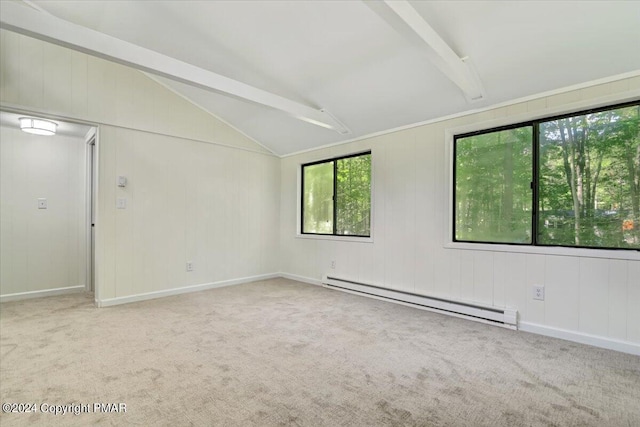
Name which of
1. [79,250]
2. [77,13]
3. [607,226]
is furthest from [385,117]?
[79,250]

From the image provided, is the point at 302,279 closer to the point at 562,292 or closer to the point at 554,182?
the point at 562,292

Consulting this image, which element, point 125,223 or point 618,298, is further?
point 125,223

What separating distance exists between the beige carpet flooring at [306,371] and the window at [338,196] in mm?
1537

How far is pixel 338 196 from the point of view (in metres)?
4.65

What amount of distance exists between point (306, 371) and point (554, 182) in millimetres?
2692

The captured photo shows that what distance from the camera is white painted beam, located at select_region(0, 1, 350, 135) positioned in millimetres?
1958

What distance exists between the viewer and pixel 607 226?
2.52 metres

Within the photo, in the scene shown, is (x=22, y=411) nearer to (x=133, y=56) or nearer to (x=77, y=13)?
(x=133, y=56)

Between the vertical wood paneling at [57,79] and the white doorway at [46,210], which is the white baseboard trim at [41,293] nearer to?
the white doorway at [46,210]

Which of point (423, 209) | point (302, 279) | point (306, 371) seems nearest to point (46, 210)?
point (302, 279)

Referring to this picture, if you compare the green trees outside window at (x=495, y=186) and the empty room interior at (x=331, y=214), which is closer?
the empty room interior at (x=331, y=214)

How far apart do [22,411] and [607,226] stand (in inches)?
165

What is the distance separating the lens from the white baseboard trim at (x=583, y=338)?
A: 2.34 m

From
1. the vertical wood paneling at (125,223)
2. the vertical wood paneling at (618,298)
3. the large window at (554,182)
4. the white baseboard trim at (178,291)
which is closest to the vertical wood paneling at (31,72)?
the vertical wood paneling at (125,223)
